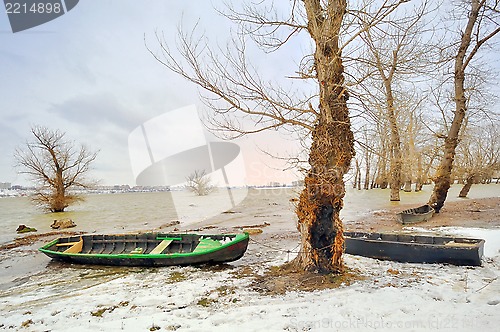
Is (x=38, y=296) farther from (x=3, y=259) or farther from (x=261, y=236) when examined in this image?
(x=261, y=236)

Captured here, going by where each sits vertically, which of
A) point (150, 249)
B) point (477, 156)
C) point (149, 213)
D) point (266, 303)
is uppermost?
point (477, 156)

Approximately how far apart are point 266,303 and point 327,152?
276cm

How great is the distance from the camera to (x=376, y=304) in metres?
4.57

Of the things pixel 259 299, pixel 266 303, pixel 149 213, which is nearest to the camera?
pixel 266 303

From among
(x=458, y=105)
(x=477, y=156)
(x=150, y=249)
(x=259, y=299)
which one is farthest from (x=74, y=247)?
(x=477, y=156)

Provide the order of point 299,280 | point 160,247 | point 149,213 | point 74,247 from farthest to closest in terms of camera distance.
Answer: point 149,213
point 74,247
point 160,247
point 299,280

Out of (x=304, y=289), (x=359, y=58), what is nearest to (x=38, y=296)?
(x=304, y=289)

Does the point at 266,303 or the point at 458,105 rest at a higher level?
the point at 458,105

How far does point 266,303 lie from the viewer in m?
4.86

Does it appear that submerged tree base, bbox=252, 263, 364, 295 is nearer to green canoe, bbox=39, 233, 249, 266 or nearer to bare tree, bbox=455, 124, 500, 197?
green canoe, bbox=39, 233, 249, 266

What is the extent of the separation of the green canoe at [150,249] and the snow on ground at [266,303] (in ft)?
2.05

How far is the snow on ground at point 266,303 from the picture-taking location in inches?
160

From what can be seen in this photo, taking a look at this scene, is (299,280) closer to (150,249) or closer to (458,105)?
(150,249)

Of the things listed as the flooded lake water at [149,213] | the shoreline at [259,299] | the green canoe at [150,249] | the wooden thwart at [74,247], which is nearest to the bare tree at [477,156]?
the flooded lake water at [149,213]
